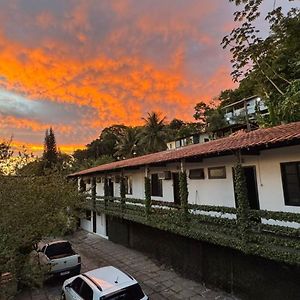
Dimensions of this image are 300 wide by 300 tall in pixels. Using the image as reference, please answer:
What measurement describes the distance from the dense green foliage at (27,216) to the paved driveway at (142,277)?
3239 millimetres

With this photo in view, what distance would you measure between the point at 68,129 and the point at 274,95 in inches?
690

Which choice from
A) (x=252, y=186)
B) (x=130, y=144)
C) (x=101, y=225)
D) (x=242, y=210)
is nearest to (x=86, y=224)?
(x=101, y=225)

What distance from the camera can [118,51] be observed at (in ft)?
52.3

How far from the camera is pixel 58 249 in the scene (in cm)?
1402

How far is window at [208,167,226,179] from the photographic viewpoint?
39.1 feet

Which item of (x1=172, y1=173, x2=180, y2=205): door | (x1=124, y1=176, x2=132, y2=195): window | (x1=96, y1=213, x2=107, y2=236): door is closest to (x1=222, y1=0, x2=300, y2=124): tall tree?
(x1=172, y1=173, x2=180, y2=205): door

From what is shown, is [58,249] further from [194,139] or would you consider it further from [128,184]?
[194,139]

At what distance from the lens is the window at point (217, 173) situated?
1192 centimetres

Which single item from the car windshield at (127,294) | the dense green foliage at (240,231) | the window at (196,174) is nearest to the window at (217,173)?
the window at (196,174)

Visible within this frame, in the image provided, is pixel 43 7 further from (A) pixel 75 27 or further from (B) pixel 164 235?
(B) pixel 164 235

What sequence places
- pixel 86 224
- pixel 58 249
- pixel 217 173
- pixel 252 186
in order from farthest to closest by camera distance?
pixel 86 224 < pixel 58 249 < pixel 217 173 < pixel 252 186

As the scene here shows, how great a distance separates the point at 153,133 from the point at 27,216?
39.0 metres

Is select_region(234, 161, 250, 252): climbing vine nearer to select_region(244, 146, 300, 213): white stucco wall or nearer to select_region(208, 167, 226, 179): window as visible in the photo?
select_region(244, 146, 300, 213): white stucco wall

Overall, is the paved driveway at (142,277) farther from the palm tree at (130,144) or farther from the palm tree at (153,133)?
the palm tree at (130,144)
